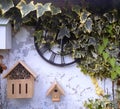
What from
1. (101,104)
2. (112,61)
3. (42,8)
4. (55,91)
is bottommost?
(101,104)

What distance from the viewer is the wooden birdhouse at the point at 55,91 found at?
267cm

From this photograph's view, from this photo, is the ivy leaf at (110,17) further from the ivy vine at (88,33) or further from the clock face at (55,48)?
the clock face at (55,48)

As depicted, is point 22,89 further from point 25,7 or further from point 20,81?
point 25,7

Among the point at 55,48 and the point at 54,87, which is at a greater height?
the point at 55,48

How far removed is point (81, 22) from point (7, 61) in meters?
0.82

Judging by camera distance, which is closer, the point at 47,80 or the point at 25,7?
the point at 25,7

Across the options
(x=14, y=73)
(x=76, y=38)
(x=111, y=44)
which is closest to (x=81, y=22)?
(x=76, y=38)

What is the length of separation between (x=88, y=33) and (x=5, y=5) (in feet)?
2.68

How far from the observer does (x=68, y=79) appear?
276 centimetres

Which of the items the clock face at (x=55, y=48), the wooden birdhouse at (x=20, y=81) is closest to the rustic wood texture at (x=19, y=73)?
the wooden birdhouse at (x=20, y=81)

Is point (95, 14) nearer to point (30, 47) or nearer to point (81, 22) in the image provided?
point (81, 22)

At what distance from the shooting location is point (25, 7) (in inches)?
100

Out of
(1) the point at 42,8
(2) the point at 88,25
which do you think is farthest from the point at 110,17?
(1) the point at 42,8

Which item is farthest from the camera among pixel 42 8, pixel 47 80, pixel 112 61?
pixel 47 80
